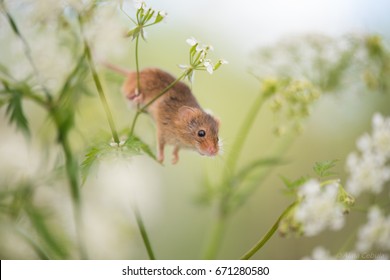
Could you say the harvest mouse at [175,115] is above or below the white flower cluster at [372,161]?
above

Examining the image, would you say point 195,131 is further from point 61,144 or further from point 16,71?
point 16,71

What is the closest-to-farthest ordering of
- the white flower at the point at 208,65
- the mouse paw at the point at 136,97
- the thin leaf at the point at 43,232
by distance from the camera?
the white flower at the point at 208,65
the mouse paw at the point at 136,97
the thin leaf at the point at 43,232

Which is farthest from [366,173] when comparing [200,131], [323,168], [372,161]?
[200,131]

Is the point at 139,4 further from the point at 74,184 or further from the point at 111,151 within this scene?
the point at 74,184

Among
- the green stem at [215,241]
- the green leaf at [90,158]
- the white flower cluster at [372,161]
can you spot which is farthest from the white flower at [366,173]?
the green leaf at [90,158]

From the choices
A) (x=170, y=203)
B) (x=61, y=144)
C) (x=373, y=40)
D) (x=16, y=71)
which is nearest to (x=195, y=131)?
(x=61, y=144)

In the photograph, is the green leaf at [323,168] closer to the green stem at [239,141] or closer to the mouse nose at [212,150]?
the mouse nose at [212,150]

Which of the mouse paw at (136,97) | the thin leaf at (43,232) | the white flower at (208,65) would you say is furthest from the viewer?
the thin leaf at (43,232)

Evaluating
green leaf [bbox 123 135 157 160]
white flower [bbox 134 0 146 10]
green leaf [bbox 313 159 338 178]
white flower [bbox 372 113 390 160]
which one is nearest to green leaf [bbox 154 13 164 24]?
white flower [bbox 134 0 146 10]
